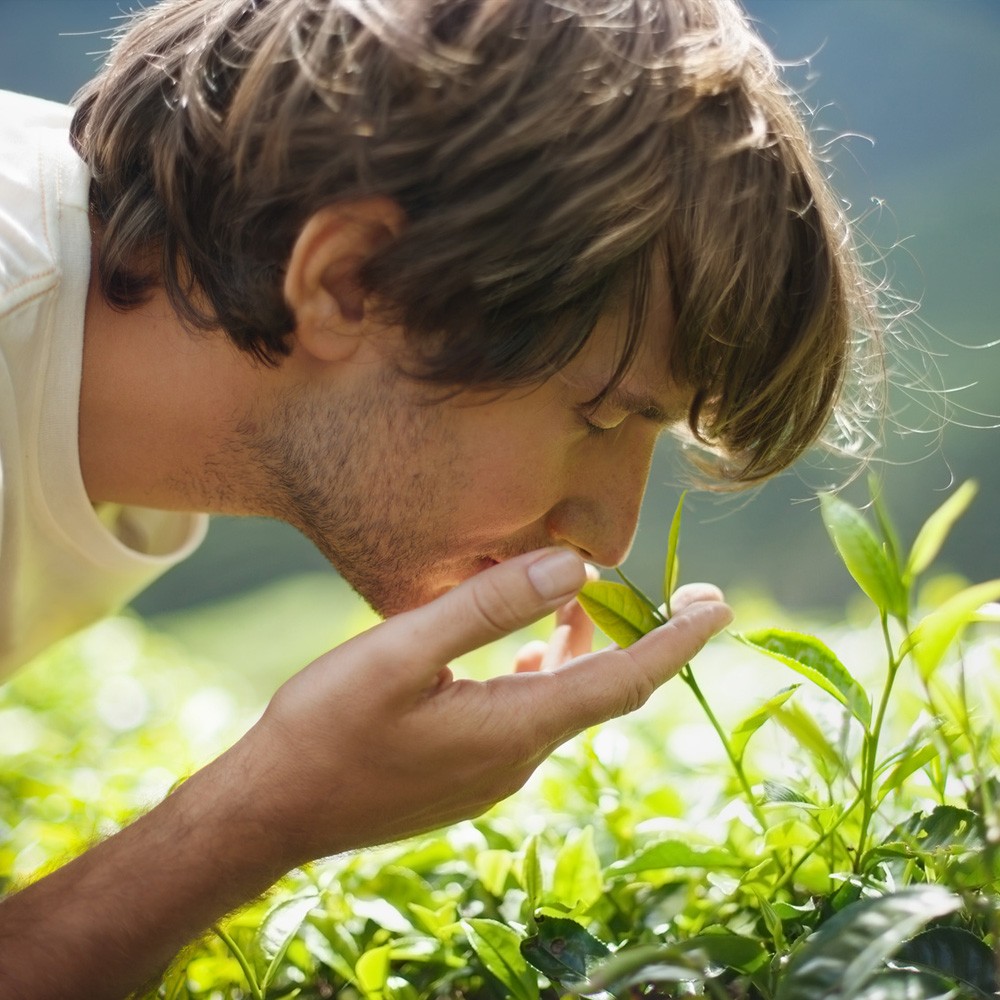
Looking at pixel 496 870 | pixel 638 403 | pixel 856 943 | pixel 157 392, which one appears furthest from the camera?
pixel 157 392

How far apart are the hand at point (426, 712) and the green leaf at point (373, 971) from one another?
5.2 inches

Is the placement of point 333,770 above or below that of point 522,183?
below

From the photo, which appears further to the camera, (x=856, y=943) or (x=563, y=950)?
(x=563, y=950)

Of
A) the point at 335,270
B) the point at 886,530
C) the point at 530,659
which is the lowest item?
the point at 530,659

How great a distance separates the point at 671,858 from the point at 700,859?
21 millimetres

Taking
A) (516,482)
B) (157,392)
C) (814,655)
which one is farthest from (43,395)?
(814,655)

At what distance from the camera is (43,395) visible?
111 cm

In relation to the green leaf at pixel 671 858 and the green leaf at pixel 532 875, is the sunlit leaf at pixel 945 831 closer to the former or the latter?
the green leaf at pixel 671 858

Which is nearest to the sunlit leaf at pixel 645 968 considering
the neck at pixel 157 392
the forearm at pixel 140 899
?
the forearm at pixel 140 899

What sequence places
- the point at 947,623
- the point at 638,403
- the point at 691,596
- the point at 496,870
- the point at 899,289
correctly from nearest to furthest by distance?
1. the point at 947,623
2. the point at 496,870
3. the point at 691,596
4. the point at 638,403
5. the point at 899,289

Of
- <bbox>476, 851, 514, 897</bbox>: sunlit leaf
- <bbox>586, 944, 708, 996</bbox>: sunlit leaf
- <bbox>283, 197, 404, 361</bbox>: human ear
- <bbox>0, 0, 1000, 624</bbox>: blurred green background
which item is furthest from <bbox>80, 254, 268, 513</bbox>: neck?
<bbox>0, 0, 1000, 624</bbox>: blurred green background

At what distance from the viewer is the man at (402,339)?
78 centimetres

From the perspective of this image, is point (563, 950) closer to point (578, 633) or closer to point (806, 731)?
point (806, 731)

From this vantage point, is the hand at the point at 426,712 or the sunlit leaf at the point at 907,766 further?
the hand at the point at 426,712
